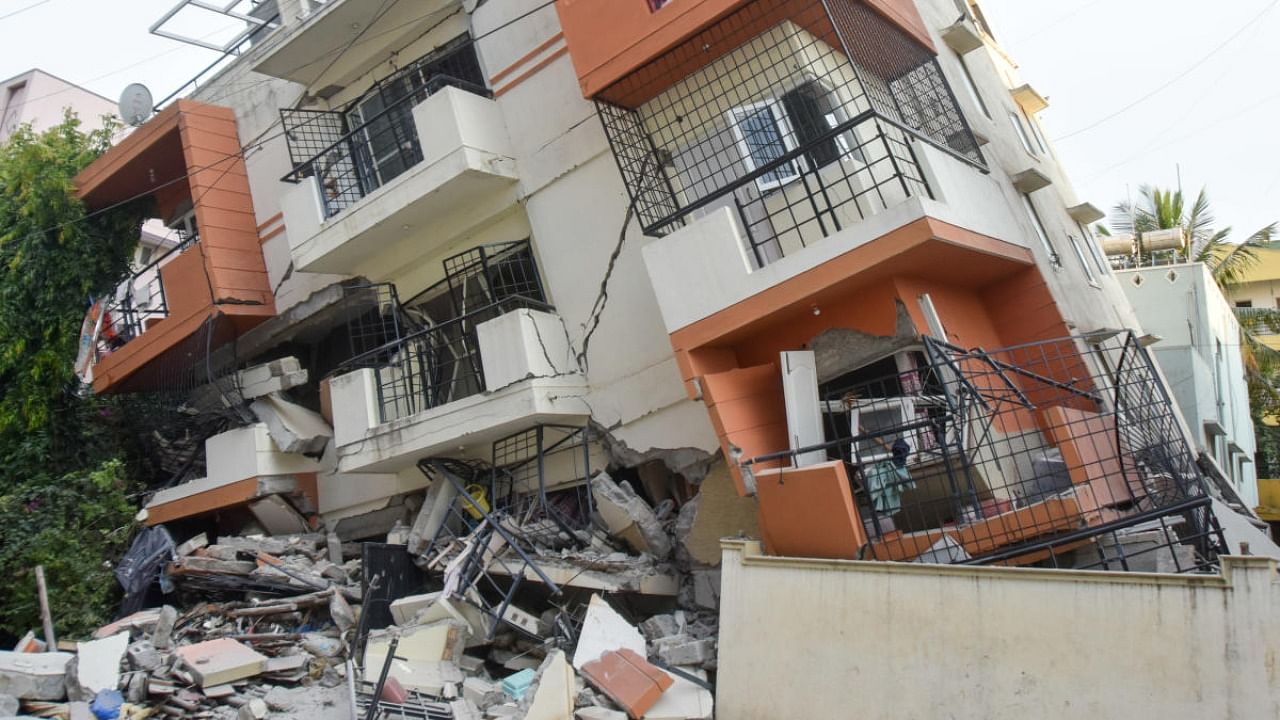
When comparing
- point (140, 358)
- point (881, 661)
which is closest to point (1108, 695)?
point (881, 661)

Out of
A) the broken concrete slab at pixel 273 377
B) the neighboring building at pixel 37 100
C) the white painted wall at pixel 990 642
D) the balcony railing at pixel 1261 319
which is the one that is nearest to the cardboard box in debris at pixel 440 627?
the white painted wall at pixel 990 642

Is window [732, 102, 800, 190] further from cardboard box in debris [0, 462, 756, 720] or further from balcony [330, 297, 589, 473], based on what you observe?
cardboard box in debris [0, 462, 756, 720]

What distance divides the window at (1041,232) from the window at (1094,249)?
1990mm

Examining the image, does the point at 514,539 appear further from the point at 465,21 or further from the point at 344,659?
the point at 465,21

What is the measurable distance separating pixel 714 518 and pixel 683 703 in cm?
200

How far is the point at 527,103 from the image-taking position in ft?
32.6

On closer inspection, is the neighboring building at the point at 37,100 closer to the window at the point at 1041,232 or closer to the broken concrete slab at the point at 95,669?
the broken concrete slab at the point at 95,669

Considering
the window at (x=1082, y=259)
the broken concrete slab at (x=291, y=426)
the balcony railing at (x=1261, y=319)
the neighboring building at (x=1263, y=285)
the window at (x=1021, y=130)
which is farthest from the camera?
the neighboring building at (x=1263, y=285)

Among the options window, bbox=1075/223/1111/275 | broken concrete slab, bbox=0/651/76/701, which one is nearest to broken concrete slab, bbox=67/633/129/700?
broken concrete slab, bbox=0/651/76/701

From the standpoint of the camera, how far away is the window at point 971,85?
33.9ft

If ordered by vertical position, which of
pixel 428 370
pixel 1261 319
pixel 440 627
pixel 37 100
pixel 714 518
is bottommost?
pixel 440 627

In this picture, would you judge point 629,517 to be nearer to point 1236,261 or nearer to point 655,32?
point 655,32

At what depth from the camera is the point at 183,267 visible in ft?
39.1

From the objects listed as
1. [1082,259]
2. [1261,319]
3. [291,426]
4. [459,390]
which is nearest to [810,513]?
[459,390]
